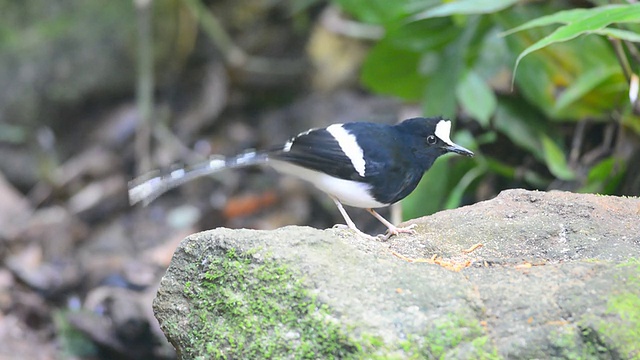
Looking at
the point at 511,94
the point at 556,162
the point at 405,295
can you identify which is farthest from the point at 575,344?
the point at 511,94

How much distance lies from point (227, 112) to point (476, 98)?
3.40 meters

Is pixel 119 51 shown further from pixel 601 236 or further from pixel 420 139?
pixel 601 236

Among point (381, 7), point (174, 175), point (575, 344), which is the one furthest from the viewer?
point (381, 7)

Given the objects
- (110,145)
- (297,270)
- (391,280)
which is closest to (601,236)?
(391,280)

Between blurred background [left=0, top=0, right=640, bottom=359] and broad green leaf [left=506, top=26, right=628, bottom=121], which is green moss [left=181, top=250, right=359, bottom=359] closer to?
blurred background [left=0, top=0, right=640, bottom=359]

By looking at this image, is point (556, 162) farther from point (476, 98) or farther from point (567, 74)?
point (567, 74)

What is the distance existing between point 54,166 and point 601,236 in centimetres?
552

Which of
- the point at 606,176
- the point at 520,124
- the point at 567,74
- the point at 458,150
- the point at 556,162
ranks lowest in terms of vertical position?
the point at 606,176

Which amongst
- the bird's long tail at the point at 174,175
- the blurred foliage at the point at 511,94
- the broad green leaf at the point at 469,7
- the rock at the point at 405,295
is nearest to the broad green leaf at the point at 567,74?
the blurred foliage at the point at 511,94

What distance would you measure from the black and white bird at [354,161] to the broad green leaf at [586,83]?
5.29 ft

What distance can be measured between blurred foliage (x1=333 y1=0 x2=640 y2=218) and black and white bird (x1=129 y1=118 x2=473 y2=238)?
1.43 meters

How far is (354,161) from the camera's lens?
3.31m

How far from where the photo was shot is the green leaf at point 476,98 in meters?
4.84

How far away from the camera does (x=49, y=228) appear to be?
6496 mm
